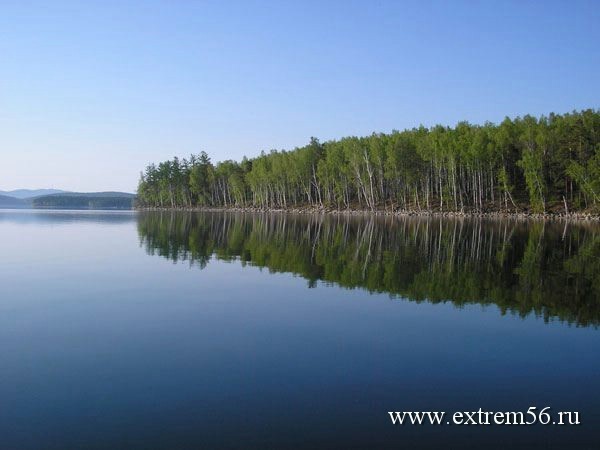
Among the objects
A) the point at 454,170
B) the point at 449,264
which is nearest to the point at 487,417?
the point at 449,264

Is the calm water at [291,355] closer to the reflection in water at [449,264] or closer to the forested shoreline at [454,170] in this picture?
the reflection in water at [449,264]

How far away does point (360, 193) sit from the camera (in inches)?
4432

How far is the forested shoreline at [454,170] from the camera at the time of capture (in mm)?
78000

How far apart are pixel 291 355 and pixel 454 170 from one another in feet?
265

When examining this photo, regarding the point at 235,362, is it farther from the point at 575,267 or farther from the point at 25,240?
the point at 25,240

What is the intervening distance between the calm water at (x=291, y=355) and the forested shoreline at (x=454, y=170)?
2437 inches

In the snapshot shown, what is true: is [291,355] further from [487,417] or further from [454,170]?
[454,170]

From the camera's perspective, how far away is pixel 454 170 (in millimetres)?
86812

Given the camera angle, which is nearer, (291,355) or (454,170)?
(291,355)

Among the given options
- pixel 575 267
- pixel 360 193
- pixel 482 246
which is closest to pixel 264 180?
pixel 360 193

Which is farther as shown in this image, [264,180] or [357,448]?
[264,180]

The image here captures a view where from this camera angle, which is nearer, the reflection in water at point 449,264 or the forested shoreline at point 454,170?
the reflection in water at point 449,264

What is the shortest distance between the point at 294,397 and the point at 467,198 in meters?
91.6

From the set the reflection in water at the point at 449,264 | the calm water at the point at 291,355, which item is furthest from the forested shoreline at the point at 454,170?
the calm water at the point at 291,355
